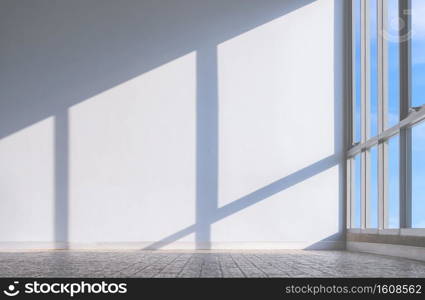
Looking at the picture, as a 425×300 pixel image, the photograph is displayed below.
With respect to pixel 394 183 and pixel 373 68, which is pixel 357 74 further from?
pixel 394 183

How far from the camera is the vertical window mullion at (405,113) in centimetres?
582

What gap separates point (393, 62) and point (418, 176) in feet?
3.66

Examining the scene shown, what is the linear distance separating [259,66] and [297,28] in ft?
2.03

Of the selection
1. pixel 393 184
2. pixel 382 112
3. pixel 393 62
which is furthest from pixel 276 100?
pixel 393 184

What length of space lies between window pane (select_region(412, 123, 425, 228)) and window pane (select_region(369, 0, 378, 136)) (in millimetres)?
1201

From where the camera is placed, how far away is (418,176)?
222 inches

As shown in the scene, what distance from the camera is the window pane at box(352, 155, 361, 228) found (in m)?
7.64

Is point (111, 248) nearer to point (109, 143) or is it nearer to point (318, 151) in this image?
point (109, 143)

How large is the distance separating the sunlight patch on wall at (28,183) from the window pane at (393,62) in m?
3.97

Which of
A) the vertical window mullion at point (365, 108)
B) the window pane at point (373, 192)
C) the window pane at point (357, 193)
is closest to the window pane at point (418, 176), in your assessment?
the window pane at point (373, 192)

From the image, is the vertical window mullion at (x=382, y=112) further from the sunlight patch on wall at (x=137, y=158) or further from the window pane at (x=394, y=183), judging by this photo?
the sunlight patch on wall at (x=137, y=158)

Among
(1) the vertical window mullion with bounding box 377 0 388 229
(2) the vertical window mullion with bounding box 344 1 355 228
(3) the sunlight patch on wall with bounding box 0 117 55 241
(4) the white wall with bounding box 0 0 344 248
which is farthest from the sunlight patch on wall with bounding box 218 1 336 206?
(3) the sunlight patch on wall with bounding box 0 117 55 241

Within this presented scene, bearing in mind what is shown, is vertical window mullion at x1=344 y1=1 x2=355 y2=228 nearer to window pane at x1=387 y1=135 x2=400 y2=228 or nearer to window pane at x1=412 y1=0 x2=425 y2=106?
window pane at x1=387 y1=135 x2=400 y2=228

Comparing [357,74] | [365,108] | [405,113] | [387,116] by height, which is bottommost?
[405,113]
